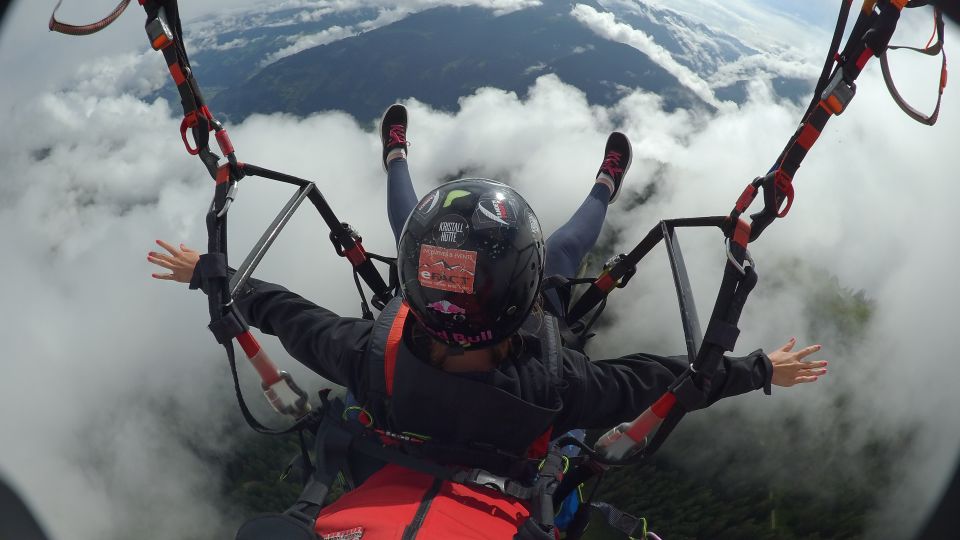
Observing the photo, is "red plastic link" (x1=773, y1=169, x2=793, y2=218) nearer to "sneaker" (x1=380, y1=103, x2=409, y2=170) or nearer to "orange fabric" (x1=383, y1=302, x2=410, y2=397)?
"orange fabric" (x1=383, y1=302, x2=410, y2=397)

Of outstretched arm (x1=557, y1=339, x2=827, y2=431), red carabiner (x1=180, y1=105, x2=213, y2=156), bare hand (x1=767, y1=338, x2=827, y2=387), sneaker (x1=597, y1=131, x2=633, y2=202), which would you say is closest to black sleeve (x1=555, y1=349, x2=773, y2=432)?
outstretched arm (x1=557, y1=339, x2=827, y2=431)

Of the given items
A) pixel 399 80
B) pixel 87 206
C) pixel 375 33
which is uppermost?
pixel 375 33

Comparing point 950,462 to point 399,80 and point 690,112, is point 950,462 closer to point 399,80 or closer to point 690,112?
point 690,112

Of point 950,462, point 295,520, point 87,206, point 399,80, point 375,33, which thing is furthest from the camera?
point 87,206

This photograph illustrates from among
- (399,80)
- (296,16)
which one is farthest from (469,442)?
(296,16)

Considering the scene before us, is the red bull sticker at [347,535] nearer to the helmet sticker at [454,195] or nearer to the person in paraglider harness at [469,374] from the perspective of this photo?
the person in paraglider harness at [469,374]

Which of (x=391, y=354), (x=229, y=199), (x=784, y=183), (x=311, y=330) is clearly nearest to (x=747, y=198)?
(x=784, y=183)
